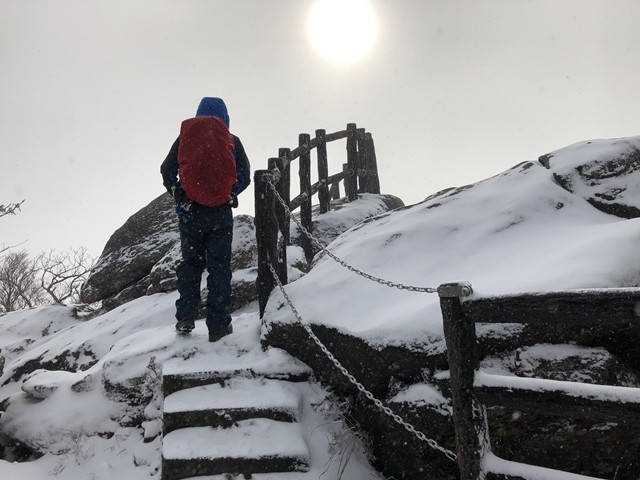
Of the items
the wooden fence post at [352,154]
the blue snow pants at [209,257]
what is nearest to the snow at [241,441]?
the blue snow pants at [209,257]

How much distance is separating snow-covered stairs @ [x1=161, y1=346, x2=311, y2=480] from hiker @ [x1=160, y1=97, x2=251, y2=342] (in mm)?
568

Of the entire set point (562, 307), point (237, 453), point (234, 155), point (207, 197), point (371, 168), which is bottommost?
point (237, 453)

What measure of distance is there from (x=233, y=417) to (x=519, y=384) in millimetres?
2296

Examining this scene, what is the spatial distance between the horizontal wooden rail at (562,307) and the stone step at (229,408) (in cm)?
195

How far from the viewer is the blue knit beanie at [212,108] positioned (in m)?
4.39

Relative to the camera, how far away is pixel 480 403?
2111mm

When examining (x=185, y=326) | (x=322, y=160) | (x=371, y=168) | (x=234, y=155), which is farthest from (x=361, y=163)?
(x=185, y=326)

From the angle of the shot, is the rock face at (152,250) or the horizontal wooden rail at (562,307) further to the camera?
the rock face at (152,250)

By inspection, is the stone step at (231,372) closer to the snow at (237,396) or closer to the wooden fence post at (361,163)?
the snow at (237,396)

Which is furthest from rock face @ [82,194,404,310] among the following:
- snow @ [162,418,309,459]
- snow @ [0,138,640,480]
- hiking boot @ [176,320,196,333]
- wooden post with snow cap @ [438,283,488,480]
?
wooden post with snow cap @ [438,283,488,480]

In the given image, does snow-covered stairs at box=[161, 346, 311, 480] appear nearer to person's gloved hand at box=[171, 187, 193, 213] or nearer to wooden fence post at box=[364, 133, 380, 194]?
person's gloved hand at box=[171, 187, 193, 213]

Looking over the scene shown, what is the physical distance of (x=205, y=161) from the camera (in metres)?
4.16

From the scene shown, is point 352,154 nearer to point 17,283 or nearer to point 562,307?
point 562,307

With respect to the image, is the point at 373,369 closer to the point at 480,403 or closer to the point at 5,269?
the point at 480,403
